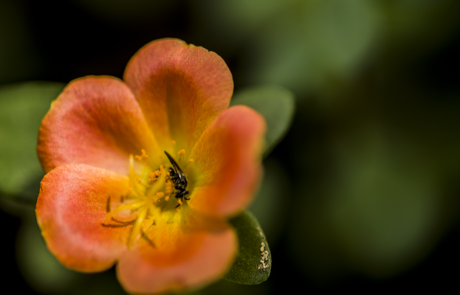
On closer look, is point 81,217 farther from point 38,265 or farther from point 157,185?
point 38,265

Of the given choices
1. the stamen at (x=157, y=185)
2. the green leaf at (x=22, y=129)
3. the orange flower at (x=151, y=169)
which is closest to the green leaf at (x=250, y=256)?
the orange flower at (x=151, y=169)

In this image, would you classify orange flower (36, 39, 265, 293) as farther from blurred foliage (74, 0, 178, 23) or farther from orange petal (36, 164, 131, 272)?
blurred foliage (74, 0, 178, 23)

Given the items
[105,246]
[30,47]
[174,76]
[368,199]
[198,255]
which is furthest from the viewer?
[30,47]

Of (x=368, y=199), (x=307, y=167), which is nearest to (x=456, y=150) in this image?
(x=368, y=199)

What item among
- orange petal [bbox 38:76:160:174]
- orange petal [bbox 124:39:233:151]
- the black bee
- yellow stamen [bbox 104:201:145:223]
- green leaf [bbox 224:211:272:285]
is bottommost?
green leaf [bbox 224:211:272:285]

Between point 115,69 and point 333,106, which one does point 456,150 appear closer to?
point 333,106

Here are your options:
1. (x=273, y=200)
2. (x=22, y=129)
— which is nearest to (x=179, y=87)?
(x=22, y=129)

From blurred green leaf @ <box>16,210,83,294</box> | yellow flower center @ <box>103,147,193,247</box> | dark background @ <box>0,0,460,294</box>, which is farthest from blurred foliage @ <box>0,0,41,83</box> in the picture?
yellow flower center @ <box>103,147,193,247</box>
